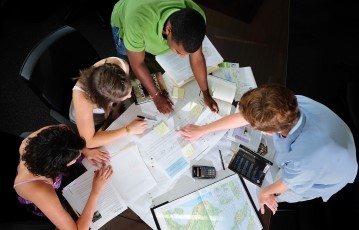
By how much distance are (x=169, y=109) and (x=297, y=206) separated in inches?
40.6

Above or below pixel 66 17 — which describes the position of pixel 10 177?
below

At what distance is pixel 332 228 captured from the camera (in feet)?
6.55

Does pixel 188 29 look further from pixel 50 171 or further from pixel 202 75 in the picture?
pixel 50 171

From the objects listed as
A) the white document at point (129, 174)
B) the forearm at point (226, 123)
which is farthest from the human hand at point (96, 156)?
the forearm at point (226, 123)

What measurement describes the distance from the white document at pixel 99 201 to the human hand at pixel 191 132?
47 centimetres

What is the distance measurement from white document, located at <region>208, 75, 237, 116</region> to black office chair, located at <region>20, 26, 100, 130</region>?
0.72 metres

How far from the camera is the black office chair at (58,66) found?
1.59 meters

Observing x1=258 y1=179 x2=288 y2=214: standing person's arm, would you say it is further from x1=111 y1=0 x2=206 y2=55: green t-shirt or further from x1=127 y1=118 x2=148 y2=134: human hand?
x1=111 y1=0 x2=206 y2=55: green t-shirt

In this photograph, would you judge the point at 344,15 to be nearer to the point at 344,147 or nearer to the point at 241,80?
the point at 241,80

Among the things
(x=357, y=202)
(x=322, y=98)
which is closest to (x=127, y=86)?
(x=357, y=202)

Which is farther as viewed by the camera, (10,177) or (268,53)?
(268,53)

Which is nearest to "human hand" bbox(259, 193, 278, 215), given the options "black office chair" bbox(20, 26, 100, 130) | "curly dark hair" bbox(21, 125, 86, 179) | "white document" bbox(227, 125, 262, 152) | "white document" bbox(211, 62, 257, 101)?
"white document" bbox(227, 125, 262, 152)

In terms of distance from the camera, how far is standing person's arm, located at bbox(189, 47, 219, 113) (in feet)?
5.93

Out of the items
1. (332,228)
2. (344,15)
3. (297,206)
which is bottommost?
(332,228)
